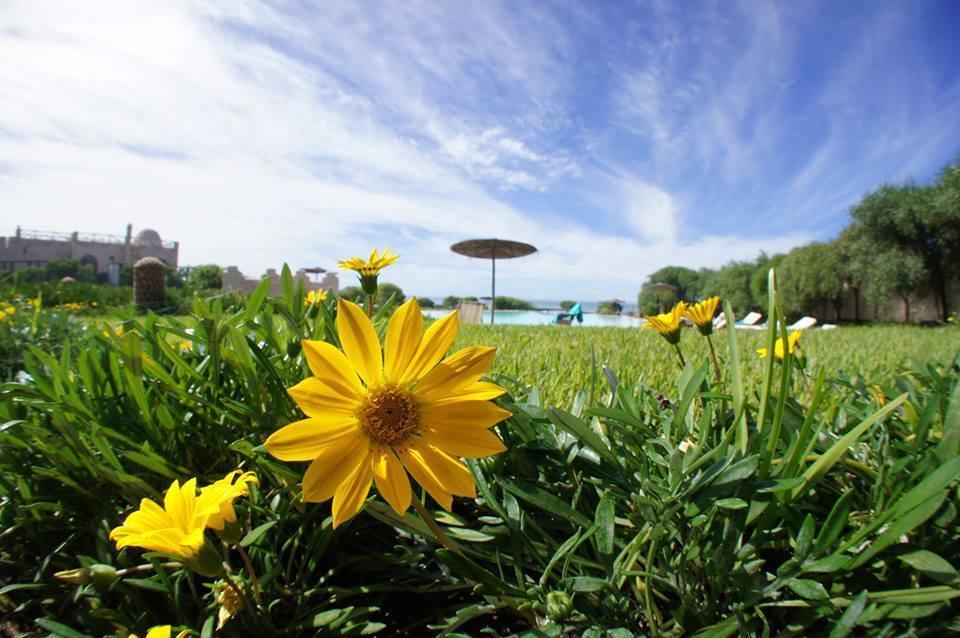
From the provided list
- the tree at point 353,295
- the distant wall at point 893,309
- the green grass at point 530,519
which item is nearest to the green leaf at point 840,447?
the green grass at point 530,519

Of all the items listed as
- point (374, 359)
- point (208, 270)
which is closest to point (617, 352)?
point (374, 359)

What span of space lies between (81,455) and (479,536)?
616mm

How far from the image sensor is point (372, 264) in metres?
1.07

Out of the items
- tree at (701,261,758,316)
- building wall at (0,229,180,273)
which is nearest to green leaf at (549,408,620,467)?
tree at (701,261,758,316)

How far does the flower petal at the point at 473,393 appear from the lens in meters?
0.52

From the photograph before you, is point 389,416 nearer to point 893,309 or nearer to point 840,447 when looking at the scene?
point 840,447

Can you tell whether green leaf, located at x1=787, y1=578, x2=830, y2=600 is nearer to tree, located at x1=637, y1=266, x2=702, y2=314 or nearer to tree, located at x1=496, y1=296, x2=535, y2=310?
tree, located at x1=496, y1=296, x2=535, y2=310

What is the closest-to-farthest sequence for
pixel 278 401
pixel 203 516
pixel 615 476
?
pixel 203 516
pixel 615 476
pixel 278 401

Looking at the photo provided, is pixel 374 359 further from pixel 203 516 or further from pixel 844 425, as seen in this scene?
pixel 844 425

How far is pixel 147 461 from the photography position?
69cm

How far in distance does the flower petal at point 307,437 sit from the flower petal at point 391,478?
4 centimetres

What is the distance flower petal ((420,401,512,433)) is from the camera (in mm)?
521

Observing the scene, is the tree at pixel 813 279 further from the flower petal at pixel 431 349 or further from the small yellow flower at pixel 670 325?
the flower petal at pixel 431 349

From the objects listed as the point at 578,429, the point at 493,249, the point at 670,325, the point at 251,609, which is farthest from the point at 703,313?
the point at 493,249
